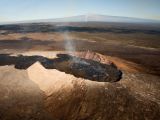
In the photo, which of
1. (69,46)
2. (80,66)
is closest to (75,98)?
(80,66)

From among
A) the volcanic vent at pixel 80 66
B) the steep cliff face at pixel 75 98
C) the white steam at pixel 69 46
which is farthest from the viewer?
the white steam at pixel 69 46

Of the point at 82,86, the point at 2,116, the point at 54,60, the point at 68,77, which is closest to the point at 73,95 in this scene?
the point at 82,86

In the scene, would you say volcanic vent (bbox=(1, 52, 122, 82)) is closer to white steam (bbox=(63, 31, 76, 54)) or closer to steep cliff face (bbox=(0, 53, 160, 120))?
steep cliff face (bbox=(0, 53, 160, 120))

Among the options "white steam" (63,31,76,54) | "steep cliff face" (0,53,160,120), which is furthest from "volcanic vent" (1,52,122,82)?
"white steam" (63,31,76,54)

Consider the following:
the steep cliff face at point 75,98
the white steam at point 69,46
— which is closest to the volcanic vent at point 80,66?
the steep cliff face at point 75,98

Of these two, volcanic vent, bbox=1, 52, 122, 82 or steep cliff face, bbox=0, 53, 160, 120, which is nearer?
steep cliff face, bbox=0, 53, 160, 120

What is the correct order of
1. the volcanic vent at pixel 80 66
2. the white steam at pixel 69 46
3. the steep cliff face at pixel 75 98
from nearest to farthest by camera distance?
the steep cliff face at pixel 75 98 < the volcanic vent at pixel 80 66 < the white steam at pixel 69 46

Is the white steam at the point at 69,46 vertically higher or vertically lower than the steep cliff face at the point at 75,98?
lower

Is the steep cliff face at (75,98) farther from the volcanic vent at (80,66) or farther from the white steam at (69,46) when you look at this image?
the white steam at (69,46)
